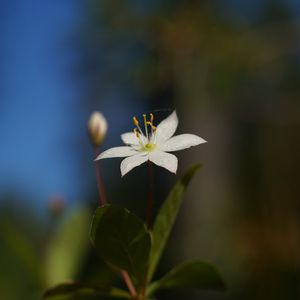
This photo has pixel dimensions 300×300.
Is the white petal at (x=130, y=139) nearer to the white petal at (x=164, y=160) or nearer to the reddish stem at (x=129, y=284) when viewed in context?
the white petal at (x=164, y=160)

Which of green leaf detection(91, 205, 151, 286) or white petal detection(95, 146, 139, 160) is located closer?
green leaf detection(91, 205, 151, 286)

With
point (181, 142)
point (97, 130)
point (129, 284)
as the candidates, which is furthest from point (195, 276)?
point (97, 130)

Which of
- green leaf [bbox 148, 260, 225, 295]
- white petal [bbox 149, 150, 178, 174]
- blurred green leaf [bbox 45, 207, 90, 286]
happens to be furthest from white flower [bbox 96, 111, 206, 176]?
blurred green leaf [bbox 45, 207, 90, 286]

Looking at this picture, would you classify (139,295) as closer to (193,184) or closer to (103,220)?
(103,220)

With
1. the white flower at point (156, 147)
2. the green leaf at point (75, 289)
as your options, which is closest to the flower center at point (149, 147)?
the white flower at point (156, 147)

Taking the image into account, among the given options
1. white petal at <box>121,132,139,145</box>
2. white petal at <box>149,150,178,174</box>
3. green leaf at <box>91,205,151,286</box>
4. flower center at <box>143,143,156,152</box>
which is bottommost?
green leaf at <box>91,205,151,286</box>

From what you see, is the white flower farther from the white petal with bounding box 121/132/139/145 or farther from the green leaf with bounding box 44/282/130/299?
the green leaf with bounding box 44/282/130/299

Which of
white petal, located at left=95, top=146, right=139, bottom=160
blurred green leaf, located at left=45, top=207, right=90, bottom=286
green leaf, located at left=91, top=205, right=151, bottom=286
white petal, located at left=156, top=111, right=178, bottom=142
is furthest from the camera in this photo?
blurred green leaf, located at left=45, top=207, right=90, bottom=286

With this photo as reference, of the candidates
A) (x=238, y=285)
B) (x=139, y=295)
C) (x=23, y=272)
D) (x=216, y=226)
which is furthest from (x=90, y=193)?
(x=139, y=295)
